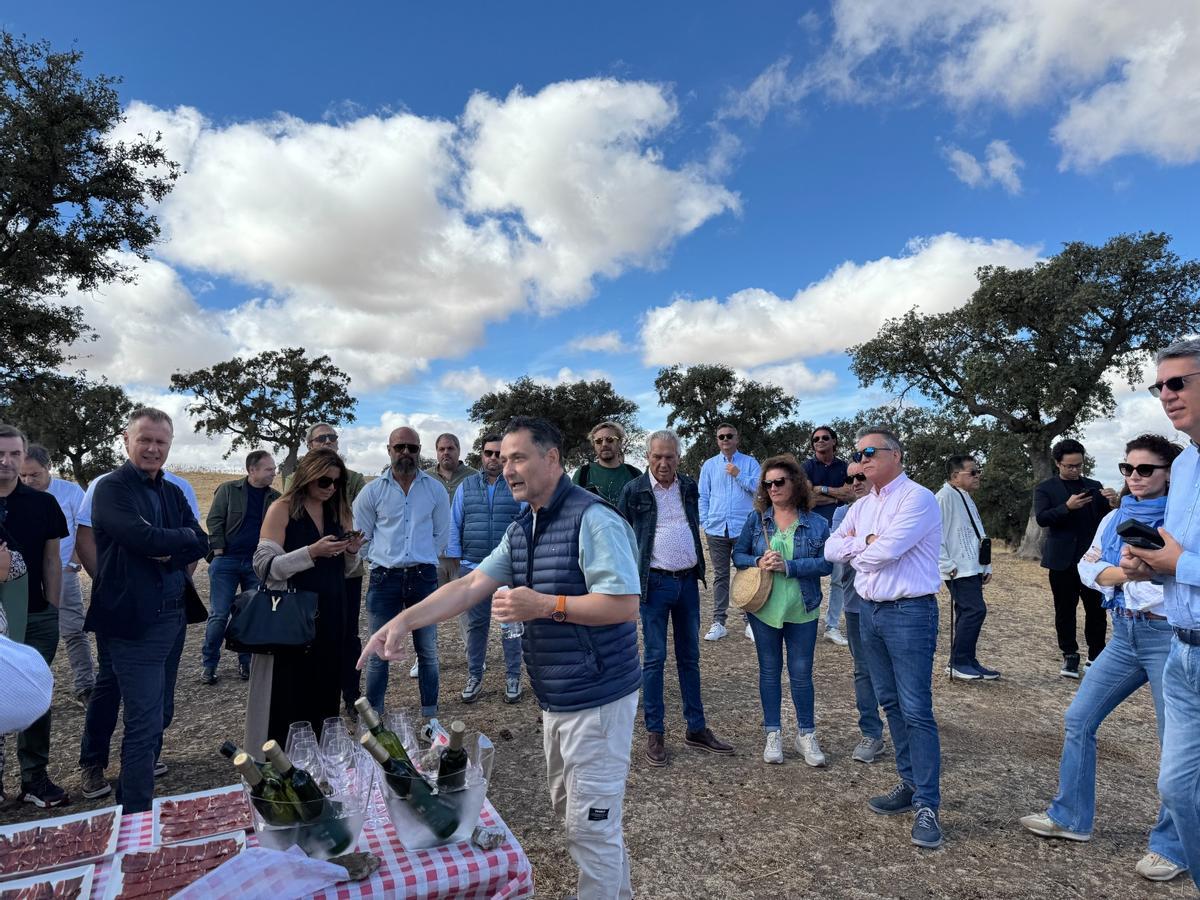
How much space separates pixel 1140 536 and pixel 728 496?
580 centimetres

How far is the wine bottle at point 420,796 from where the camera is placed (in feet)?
6.56

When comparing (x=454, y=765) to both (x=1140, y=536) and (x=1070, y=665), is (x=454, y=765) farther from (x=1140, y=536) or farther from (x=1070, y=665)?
(x=1070, y=665)

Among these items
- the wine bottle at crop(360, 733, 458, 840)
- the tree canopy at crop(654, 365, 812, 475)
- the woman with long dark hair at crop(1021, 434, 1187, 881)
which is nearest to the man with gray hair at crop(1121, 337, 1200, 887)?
the woman with long dark hair at crop(1021, 434, 1187, 881)

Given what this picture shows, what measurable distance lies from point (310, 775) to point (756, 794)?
3.33 m

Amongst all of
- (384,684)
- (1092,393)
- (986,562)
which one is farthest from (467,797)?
(1092,393)

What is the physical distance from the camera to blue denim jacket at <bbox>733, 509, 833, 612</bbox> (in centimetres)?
478

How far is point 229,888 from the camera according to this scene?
1725 millimetres

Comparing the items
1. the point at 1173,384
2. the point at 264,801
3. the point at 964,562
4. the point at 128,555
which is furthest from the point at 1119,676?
the point at 128,555

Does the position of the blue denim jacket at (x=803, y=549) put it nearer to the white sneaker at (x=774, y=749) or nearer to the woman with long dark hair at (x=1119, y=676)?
the white sneaker at (x=774, y=749)

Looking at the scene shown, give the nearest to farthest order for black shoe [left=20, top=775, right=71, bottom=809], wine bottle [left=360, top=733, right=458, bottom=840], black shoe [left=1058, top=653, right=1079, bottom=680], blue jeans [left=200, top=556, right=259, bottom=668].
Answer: wine bottle [left=360, top=733, right=458, bottom=840]
black shoe [left=20, top=775, right=71, bottom=809]
blue jeans [left=200, top=556, right=259, bottom=668]
black shoe [left=1058, top=653, right=1079, bottom=680]

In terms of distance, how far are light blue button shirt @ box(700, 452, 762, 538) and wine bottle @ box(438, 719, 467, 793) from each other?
21.5 feet

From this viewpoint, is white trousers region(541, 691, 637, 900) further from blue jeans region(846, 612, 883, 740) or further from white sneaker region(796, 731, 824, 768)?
blue jeans region(846, 612, 883, 740)

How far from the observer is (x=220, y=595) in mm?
6867

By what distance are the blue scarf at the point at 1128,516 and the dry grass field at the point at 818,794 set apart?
1664 millimetres
